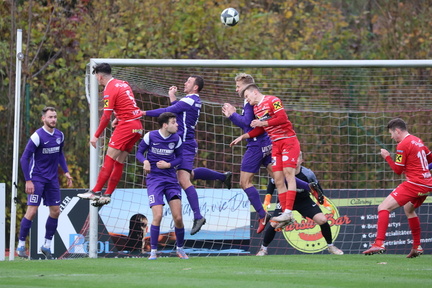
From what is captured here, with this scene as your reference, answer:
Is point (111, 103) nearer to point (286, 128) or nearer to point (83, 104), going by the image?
point (286, 128)

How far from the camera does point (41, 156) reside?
1228 cm

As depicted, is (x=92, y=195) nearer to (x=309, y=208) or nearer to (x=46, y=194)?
(x=46, y=194)

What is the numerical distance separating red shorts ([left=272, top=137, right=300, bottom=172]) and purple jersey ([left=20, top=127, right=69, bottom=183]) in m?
3.56

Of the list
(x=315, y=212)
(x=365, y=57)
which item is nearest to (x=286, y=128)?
(x=315, y=212)

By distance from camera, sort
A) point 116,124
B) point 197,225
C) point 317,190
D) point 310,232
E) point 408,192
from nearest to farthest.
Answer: point 408,192 → point 197,225 → point 116,124 → point 317,190 → point 310,232

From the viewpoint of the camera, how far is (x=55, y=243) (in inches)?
544

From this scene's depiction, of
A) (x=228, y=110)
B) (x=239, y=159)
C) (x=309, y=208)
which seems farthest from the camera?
(x=239, y=159)

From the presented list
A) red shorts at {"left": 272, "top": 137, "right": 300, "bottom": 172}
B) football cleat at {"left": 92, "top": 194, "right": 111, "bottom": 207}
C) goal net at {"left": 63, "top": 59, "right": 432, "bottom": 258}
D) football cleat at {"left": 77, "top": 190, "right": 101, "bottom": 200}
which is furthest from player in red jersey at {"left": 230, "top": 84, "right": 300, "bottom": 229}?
football cleat at {"left": 77, "top": 190, "right": 101, "bottom": 200}

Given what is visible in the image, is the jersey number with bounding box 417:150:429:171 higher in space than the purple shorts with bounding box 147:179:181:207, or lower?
higher

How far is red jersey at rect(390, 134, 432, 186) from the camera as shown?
11.0m

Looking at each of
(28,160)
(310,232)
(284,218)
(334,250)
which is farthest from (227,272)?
(310,232)

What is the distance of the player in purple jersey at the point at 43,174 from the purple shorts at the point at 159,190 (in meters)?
2.07

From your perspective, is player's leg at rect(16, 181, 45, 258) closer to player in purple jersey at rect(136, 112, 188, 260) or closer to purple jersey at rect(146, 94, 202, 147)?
player in purple jersey at rect(136, 112, 188, 260)

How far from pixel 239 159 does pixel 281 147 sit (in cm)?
566
